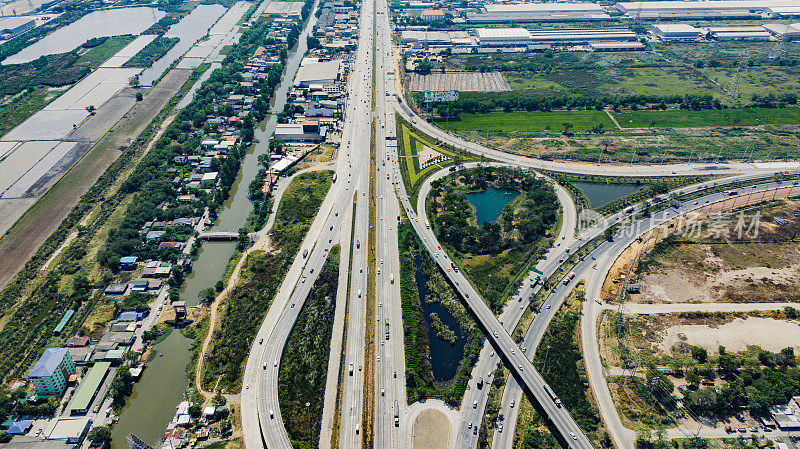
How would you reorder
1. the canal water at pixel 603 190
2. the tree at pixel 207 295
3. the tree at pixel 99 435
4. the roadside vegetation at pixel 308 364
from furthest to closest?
1. the canal water at pixel 603 190
2. the tree at pixel 207 295
3. the roadside vegetation at pixel 308 364
4. the tree at pixel 99 435

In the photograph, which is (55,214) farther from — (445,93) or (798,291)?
(798,291)

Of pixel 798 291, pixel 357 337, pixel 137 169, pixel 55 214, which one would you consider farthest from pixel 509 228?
pixel 55 214

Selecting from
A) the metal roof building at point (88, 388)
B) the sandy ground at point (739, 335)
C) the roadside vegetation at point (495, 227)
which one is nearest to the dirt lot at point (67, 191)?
the metal roof building at point (88, 388)

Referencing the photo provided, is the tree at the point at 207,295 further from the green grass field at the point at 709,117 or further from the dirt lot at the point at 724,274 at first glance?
the green grass field at the point at 709,117

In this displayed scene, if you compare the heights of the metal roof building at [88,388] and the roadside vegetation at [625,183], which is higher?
the roadside vegetation at [625,183]

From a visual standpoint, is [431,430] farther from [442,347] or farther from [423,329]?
[423,329]

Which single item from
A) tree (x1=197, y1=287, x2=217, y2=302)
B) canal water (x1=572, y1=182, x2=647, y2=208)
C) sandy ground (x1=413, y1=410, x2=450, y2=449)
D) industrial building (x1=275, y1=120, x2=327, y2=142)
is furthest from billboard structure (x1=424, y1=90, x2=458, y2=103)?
sandy ground (x1=413, y1=410, x2=450, y2=449)

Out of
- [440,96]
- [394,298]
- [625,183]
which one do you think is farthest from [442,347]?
[440,96]
